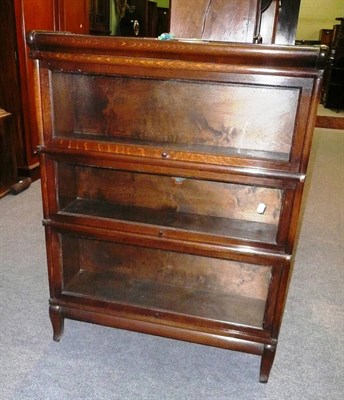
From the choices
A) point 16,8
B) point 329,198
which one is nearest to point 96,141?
point 16,8

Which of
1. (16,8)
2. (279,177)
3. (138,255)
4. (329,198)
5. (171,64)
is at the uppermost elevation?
(16,8)

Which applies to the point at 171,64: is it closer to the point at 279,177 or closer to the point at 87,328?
the point at 279,177

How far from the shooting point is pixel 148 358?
5.23ft

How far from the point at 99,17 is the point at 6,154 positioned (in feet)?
8.43

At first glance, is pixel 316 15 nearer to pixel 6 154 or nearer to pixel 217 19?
pixel 6 154

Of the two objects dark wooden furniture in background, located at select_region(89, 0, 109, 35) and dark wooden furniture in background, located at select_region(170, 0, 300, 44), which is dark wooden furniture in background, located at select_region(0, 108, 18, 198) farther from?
dark wooden furniture in background, located at select_region(89, 0, 109, 35)

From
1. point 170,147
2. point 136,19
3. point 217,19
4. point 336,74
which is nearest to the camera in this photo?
point 170,147

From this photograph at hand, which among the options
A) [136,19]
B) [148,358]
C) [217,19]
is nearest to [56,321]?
[148,358]

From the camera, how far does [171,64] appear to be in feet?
3.88

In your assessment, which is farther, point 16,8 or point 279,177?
point 16,8

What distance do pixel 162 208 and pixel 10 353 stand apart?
2.73 ft

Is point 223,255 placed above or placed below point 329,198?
above

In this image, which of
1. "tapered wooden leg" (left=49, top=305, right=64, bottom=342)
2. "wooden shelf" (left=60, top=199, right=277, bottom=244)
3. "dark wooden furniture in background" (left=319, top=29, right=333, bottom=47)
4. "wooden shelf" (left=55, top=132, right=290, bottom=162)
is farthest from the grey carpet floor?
"dark wooden furniture in background" (left=319, top=29, right=333, bottom=47)

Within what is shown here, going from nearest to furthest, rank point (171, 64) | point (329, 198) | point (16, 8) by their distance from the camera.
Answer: point (171, 64) → point (16, 8) → point (329, 198)
